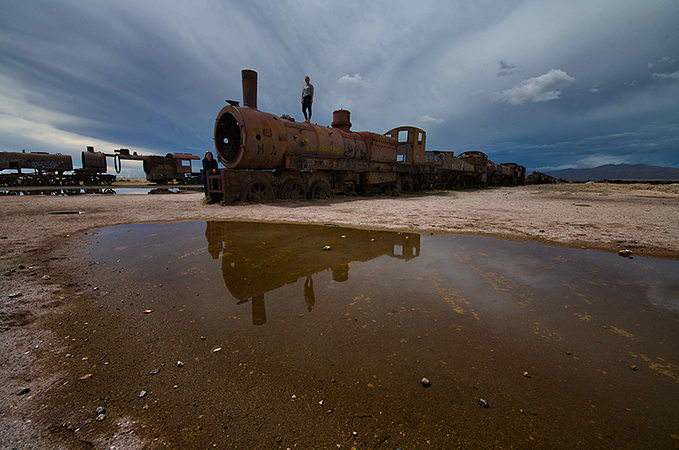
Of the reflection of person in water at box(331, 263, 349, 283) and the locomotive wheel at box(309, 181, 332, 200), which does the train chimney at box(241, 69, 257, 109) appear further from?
the reflection of person in water at box(331, 263, 349, 283)

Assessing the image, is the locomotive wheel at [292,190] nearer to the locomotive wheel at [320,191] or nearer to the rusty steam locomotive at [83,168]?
the locomotive wheel at [320,191]

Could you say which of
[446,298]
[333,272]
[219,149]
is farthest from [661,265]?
[219,149]

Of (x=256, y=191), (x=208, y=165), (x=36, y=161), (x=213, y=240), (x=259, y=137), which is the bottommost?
(x=213, y=240)

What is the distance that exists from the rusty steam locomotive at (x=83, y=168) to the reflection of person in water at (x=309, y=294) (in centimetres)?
3406

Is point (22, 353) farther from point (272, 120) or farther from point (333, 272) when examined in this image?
point (272, 120)

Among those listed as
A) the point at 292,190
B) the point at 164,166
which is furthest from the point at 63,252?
the point at 164,166

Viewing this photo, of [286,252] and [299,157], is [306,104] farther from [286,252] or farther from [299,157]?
[286,252]

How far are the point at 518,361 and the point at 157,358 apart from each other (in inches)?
99.4

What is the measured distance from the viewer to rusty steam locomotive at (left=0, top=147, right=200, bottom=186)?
24844 millimetres

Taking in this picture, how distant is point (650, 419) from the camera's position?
1.43 metres

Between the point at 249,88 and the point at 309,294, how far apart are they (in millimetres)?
10622

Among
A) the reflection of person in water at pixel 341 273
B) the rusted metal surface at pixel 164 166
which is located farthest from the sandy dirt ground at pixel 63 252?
the rusted metal surface at pixel 164 166

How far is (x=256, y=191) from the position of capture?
1095 cm

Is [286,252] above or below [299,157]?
below
